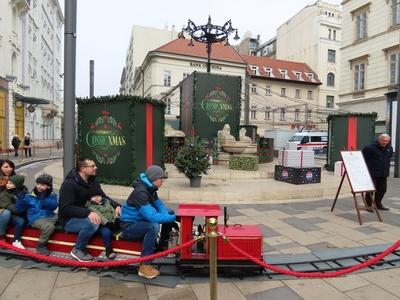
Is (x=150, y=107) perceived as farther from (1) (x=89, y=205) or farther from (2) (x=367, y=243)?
(2) (x=367, y=243)

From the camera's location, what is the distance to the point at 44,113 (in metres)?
40.2

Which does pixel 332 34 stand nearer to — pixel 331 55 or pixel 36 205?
pixel 331 55

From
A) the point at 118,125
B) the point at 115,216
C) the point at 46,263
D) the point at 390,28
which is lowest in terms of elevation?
the point at 46,263

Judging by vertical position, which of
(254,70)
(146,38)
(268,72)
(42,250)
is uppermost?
(146,38)

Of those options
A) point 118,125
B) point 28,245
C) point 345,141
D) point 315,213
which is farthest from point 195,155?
point 345,141

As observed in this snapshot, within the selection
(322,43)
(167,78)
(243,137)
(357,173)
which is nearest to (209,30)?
(243,137)

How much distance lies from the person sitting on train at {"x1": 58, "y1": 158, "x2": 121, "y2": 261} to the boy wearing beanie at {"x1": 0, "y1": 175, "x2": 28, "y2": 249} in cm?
67

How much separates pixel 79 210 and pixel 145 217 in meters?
0.90

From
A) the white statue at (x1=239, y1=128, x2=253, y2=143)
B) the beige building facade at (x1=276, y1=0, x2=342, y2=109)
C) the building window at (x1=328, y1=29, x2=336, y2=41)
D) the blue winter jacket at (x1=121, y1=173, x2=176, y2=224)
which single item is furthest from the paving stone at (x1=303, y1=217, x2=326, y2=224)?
the building window at (x1=328, y1=29, x2=336, y2=41)

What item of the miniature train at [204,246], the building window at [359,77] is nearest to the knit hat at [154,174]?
the miniature train at [204,246]

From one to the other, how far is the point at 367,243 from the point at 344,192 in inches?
200

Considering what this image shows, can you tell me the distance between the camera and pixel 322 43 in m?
55.4

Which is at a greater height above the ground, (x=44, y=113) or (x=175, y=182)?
(x=44, y=113)

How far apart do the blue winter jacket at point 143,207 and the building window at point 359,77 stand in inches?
1145
